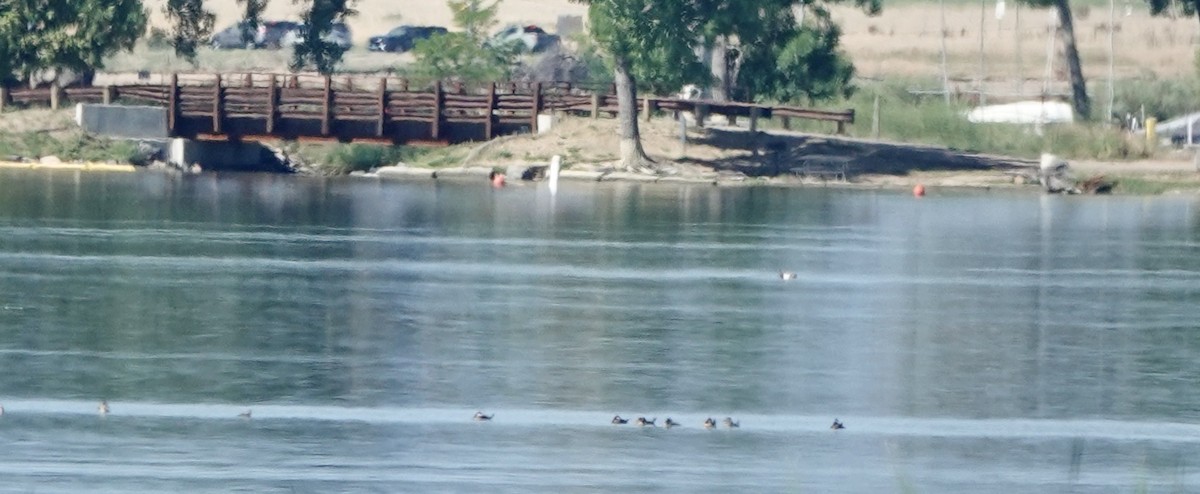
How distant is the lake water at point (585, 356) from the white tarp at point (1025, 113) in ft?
76.0

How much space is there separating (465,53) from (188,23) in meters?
9.58

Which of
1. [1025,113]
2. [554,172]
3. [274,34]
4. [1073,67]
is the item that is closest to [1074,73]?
[1073,67]

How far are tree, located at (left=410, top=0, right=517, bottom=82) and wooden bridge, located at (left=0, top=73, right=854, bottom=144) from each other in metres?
5.92

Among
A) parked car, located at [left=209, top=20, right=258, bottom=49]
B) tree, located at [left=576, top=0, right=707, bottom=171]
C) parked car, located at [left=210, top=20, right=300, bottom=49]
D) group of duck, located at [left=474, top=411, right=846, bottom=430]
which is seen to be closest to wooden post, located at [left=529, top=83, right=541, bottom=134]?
tree, located at [left=576, top=0, right=707, bottom=171]

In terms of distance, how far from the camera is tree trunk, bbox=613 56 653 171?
55.4 metres

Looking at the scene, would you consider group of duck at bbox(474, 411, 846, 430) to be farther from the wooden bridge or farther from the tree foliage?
the tree foliage

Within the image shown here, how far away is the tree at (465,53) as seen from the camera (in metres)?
66.2

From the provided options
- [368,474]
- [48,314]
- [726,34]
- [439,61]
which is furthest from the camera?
[439,61]

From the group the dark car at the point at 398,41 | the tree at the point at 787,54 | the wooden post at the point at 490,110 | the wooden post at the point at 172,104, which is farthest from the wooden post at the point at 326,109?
the dark car at the point at 398,41

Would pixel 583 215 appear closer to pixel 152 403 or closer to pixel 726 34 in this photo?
pixel 726 34

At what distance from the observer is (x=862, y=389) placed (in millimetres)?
20344

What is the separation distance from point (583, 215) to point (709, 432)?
84.3 feet

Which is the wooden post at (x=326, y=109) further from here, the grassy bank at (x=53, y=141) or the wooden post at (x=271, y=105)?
the grassy bank at (x=53, y=141)

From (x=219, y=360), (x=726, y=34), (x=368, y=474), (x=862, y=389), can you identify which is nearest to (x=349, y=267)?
(x=219, y=360)
